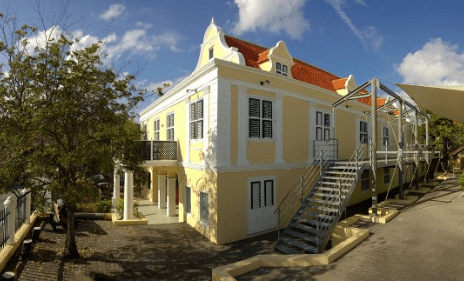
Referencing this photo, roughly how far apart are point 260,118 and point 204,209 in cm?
478

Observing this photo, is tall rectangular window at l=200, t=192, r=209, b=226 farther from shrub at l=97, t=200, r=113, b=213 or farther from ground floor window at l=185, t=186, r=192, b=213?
shrub at l=97, t=200, r=113, b=213

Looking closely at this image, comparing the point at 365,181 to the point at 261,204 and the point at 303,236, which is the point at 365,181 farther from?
the point at 303,236

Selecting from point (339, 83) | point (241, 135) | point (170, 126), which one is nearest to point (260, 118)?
point (241, 135)

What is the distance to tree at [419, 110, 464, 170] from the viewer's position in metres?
31.8

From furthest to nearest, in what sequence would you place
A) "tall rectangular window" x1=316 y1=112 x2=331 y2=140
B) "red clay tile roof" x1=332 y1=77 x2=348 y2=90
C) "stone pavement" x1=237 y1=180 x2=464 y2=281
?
"red clay tile roof" x1=332 y1=77 x2=348 y2=90 < "tall rectangular window" x1=316 y1=112 x2=331 y2=140 < "stone pavement" x1=237 y1=180 x2=464 y2=281

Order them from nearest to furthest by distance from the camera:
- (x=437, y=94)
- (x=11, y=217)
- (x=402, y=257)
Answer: (x=402, y=257), (x=11, y=217), (x=437, y=94)

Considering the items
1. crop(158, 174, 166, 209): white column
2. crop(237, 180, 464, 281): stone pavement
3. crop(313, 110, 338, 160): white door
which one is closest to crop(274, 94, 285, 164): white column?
crop(313, 110, 338, 160): white door

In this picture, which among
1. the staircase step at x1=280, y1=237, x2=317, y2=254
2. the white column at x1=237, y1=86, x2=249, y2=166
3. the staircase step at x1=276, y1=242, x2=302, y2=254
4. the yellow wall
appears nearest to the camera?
the staircase step at x1=280, y1=237, x2=317, y2=254

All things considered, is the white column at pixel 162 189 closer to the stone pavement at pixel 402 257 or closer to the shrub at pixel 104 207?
the shrub at pixel 104 207

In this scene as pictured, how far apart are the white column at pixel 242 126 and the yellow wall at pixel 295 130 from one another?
2342mm

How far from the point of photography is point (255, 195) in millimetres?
11992

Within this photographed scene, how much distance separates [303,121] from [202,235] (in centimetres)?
749

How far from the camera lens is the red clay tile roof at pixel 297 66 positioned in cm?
1355

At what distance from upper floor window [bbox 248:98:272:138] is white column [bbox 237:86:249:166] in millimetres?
310
